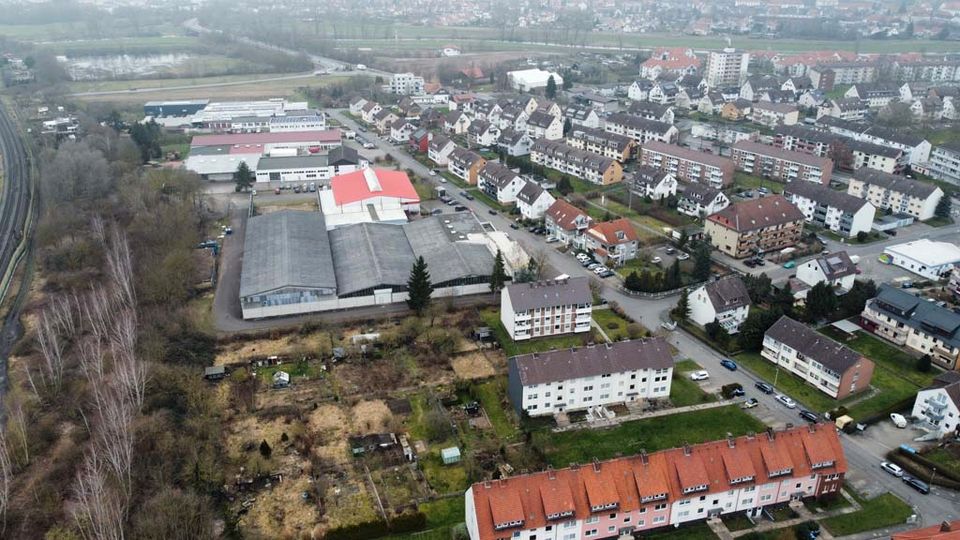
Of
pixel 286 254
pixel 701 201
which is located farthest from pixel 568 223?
pixel 286 254

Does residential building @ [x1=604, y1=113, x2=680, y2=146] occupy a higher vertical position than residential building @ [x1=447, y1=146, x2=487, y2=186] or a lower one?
higher

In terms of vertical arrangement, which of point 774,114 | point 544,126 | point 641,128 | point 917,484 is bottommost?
point 917,484

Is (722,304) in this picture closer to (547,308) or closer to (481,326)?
(547,308)

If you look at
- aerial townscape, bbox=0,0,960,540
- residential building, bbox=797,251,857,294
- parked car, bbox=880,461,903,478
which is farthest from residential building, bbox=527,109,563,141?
Answer: parked car, bbox=880,461,903,478

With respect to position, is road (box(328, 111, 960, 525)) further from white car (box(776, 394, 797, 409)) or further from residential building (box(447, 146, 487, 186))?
residential building (box(447, 146, 487, 186))

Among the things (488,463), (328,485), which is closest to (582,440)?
(488,463)

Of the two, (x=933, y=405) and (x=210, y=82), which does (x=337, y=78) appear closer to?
(x=210, y=82)
